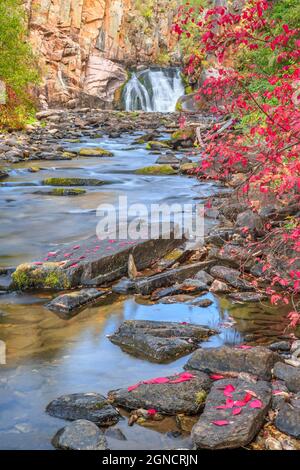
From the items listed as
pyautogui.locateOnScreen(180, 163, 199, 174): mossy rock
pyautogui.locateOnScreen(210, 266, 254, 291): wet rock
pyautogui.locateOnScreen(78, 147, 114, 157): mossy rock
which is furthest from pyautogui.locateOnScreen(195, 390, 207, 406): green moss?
pyautogui.locateOnScreen(78, 147, 114, 157): mossy rock

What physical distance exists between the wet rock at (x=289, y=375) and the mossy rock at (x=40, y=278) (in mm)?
3113

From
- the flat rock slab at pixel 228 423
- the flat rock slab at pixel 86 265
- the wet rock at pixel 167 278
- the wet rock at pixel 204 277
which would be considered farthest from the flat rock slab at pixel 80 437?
the wet rock at pixel 204 277

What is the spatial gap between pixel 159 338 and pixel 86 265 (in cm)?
204

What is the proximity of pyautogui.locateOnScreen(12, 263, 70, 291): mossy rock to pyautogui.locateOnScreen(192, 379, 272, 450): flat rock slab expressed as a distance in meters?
3.21

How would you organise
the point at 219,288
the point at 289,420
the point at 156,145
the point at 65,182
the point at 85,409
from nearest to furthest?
the point at 289,420, the point at 85,409, the point at 219,288, the point at 65,182, the point at 156,145

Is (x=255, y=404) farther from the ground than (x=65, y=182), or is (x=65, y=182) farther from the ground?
(x=65, y=182)

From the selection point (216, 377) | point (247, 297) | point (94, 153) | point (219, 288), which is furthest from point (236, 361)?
point (94, 153)

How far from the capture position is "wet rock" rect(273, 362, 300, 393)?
3691 mm

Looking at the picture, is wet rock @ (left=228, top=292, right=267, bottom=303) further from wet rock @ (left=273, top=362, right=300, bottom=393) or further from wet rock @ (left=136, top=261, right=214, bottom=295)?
wet rock @ (left=273, top=362, right=300, bottom=393)

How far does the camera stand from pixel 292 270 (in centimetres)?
622

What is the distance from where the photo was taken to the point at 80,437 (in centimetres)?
318

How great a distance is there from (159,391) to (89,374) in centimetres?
83

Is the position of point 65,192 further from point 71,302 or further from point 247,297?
point 247,297
